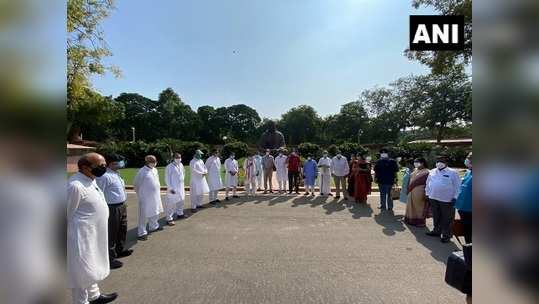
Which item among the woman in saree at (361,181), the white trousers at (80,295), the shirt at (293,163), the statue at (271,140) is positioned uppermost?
the statue at (271,140)

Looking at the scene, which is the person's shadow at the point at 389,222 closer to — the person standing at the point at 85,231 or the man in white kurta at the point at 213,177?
the man in white kurta at the point at 213,177

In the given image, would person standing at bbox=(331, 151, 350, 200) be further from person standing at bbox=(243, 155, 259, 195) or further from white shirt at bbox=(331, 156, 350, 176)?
person standing at bbox=(243, 155, 259, 195)

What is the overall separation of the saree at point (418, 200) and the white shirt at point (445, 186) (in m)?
1.02

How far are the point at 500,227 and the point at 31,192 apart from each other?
1414 mm

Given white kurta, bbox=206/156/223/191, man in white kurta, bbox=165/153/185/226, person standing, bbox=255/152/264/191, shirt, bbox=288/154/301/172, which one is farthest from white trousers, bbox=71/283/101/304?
shirt, bbox=288/154/301/172

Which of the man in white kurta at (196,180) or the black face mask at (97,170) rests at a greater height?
the black face mask at (97,170)

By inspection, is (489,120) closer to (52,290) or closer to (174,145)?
(52,290)

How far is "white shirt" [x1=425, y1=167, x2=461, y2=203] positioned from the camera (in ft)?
22.2

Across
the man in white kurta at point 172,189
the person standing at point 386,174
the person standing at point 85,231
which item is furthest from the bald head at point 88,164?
the person standing at point 386,174

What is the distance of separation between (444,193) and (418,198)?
4.17 feet

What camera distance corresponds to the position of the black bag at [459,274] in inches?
103

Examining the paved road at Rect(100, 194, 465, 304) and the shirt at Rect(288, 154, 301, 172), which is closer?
the paved road at Rect(100, 194, 465, 304)

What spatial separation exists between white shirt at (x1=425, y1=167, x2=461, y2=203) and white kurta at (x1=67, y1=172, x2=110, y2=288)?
239 inches

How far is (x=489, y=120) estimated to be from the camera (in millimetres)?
1006
